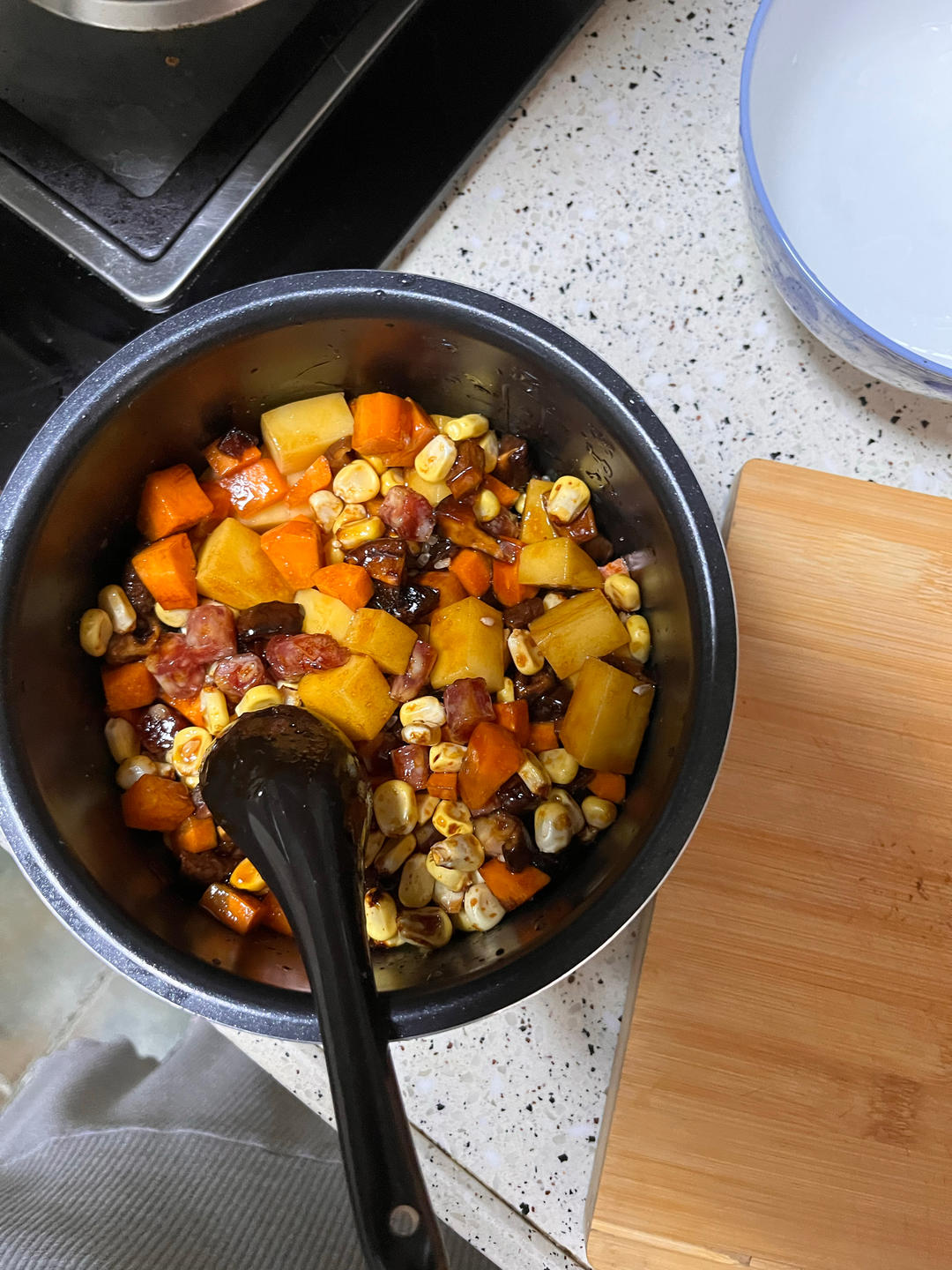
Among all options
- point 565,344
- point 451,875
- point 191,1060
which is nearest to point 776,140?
point 565,344

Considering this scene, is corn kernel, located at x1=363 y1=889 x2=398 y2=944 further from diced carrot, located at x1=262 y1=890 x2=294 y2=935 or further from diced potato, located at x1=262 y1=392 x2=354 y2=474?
diced potato, located at x1=262 y1=392 x2=354 y2=474

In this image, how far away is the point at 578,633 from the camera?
835mm

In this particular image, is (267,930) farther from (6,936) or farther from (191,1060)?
(6,936)

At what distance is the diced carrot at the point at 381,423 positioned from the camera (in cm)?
87

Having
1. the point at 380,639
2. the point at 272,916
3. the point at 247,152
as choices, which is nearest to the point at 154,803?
the point at 272,916

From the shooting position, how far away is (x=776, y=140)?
3.20 feet

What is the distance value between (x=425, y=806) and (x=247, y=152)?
0.62 m

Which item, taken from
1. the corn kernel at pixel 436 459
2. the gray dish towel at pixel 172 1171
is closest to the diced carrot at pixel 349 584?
the corn kernel at pixel 436 459

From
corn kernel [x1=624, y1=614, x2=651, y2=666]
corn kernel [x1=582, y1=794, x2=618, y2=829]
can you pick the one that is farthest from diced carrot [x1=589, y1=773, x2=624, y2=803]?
corn kernel [x1=624, y1=614, x2=651, y2=666]

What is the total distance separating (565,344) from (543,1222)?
0.84 meters

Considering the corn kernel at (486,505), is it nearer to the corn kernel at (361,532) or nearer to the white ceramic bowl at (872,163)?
the corn kernel at (361,532)

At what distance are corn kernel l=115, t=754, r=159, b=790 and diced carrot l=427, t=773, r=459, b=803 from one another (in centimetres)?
25

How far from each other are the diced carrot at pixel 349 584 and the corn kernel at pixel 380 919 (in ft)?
0.86

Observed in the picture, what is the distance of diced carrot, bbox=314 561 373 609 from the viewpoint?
85 centimetres
